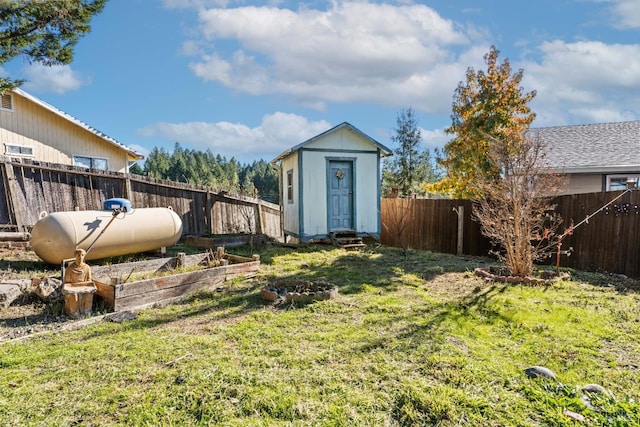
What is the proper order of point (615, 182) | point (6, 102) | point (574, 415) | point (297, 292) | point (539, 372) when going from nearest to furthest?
point (574, 415)
point (539, 372)
point (297, 292)
point (615, 182)
point (6, 102)

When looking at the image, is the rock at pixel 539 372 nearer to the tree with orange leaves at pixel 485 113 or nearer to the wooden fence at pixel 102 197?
the wooden fence at pixel 102 197

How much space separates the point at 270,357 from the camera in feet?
9.71

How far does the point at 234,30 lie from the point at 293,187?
4577 mm

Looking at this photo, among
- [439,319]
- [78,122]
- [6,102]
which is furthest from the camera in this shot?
A: [78,122]

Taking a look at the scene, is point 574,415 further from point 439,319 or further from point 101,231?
point 101,231

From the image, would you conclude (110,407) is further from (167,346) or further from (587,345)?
(587,345)

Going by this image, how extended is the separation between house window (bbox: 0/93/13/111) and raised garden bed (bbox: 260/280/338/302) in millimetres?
11447

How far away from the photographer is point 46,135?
458 inches

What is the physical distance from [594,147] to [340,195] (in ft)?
28.3

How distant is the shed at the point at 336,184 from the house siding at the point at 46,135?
761cm

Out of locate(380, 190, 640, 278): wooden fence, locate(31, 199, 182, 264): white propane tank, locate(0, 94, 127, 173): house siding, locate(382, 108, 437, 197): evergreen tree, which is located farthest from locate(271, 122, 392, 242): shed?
locate(382, 108, 437, 197): evergreen tree

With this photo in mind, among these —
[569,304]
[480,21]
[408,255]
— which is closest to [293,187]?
[408,255]

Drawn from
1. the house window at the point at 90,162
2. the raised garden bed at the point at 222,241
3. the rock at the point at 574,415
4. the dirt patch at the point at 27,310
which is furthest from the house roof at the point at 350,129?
the rock at the point at 574,415

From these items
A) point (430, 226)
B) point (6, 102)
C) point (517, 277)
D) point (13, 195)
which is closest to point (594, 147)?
point (430, 226)
